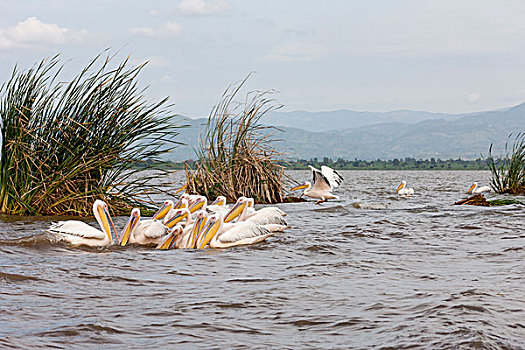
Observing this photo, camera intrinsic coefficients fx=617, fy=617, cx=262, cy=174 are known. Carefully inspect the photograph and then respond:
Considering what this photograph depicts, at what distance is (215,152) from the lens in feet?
46.4

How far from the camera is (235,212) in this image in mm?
9023

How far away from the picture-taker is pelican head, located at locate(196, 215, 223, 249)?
7668mm

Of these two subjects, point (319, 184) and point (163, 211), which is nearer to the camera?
point (163, 211)

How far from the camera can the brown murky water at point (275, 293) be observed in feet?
12.6

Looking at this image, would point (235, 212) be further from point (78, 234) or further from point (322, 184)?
point (322, 184)

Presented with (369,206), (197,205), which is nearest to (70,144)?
(197,205)

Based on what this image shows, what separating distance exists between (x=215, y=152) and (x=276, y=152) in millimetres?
1436

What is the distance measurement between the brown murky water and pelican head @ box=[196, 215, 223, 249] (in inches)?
11.2

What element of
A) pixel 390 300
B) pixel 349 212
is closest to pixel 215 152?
pixel 349 212

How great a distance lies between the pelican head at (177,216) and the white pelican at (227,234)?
681 millimetres

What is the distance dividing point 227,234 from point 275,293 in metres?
2.65

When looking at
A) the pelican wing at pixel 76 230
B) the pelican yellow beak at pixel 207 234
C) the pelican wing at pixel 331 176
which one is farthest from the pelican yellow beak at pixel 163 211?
the pelican wing at pixel 331 176

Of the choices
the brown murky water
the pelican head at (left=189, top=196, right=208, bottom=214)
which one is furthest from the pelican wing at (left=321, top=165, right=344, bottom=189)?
the brown murky water

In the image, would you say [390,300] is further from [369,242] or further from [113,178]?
[113,178]
